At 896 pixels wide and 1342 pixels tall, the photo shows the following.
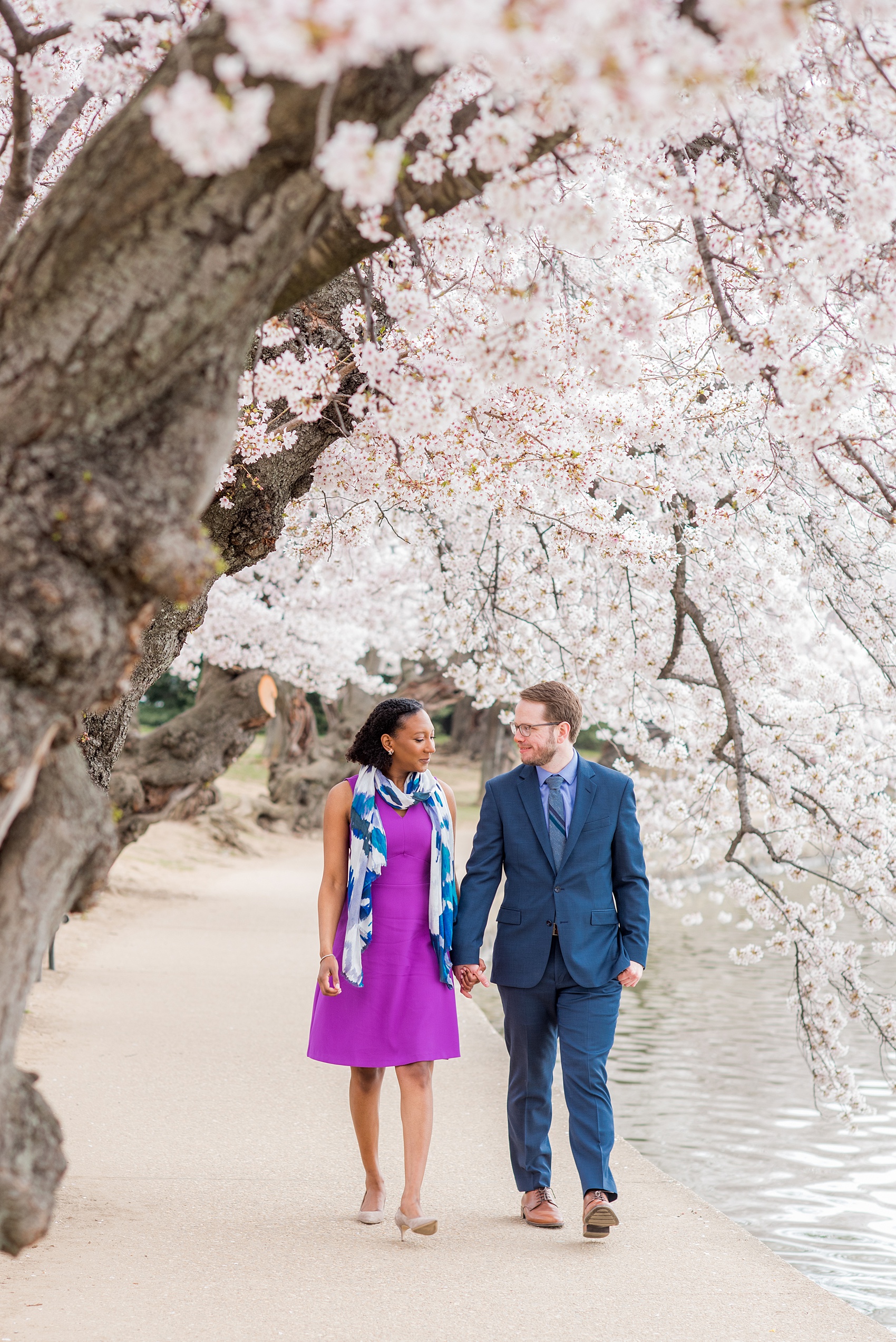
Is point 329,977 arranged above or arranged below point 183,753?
below

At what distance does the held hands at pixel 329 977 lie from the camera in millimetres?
4379

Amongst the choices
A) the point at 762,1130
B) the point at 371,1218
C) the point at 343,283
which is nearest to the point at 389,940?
the point at 371,1218

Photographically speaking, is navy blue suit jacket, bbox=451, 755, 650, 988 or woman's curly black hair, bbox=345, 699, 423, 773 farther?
woman's curly black hair, bbox=345, 699, 423, 773

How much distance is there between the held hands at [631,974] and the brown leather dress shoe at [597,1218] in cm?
72

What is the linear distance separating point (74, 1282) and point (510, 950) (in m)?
1.78

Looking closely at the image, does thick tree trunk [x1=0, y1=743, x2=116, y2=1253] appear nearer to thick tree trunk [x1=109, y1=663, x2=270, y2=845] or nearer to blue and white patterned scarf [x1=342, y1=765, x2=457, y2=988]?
Result: blue and white patterned scarf [x1=342, y1=765, x2=457, y2=988]

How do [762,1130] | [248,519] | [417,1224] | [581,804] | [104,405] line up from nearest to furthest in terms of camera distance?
[104,405] → [417,1224] → [581,804] → [248,519] → [762,1130]

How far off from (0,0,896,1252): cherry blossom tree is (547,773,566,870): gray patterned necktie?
1.33 metres

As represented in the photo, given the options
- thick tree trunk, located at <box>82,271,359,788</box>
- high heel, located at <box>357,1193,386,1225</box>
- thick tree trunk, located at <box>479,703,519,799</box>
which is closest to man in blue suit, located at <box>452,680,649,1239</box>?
high heel, located at <box>357,1193,386,1225</box>

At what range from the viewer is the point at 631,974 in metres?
4.51

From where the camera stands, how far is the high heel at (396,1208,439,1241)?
4.16 meters

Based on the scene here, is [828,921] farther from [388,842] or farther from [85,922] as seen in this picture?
[85,922]

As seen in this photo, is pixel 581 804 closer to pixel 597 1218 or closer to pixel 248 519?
pixel 597 1218

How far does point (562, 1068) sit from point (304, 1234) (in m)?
1.03
